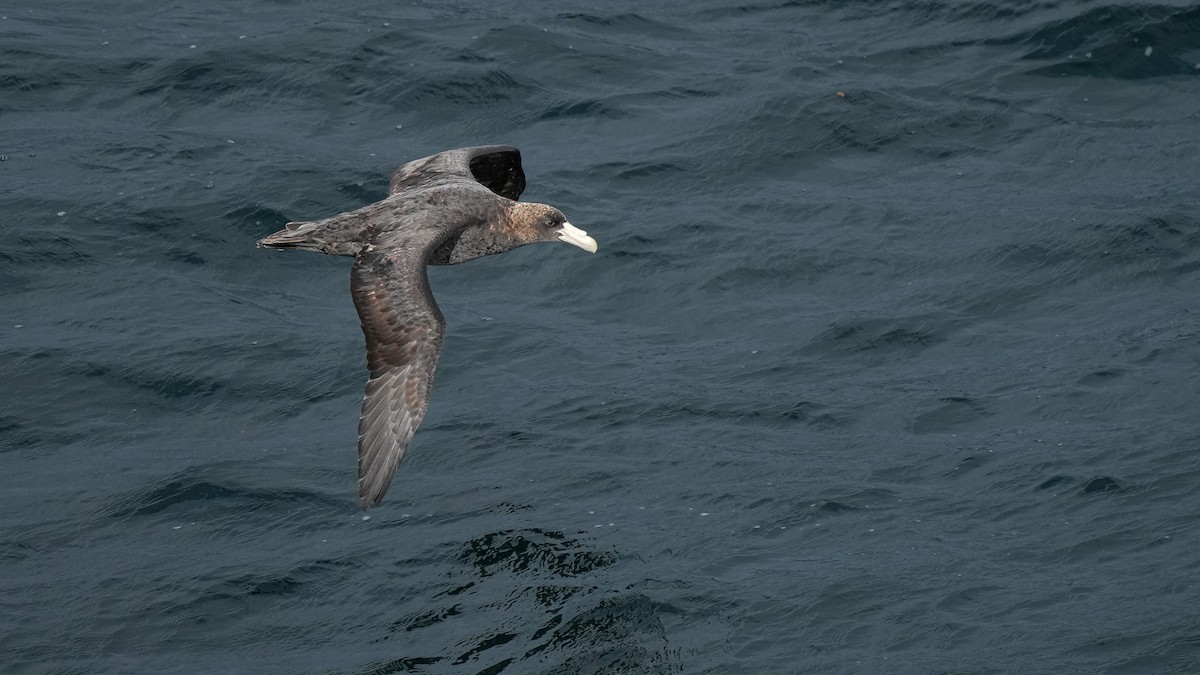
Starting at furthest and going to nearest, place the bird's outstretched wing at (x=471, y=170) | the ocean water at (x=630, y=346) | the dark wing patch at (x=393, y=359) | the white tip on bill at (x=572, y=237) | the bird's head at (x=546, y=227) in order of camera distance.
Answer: the bird's outstretched wing at (x=471, y=170) < the white tip on bill at (x=572, y=237) < the bird's head at (x=546, y=227) < the ocean water at (x=630, y=346) < the dark wing patch at (x=393, y=359)

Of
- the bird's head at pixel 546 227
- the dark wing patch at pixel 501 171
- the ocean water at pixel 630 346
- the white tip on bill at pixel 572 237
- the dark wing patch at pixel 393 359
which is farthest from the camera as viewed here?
the dark wing patch at pixel 501 171

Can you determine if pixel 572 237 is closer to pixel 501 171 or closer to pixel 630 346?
pixel 501 171

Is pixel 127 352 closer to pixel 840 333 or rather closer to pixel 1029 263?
pixel 840 333

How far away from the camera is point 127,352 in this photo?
2055 cm

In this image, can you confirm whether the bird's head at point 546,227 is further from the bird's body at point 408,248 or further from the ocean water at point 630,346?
the ocean water at point 630,346

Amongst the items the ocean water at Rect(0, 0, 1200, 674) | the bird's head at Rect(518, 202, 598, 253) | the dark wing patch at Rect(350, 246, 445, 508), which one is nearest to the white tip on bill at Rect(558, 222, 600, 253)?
the bird's head at Rect(518, 202, 598, 253)

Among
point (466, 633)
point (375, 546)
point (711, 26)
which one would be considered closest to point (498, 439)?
point (375, 546)

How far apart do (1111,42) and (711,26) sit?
569cm

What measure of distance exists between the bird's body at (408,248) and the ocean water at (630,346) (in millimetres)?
2145

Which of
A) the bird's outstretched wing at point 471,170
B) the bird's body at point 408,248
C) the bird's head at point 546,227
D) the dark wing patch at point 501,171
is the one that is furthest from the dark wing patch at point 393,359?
the dark wing patch at point 501,171

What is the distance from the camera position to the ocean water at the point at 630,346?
54.1 feet

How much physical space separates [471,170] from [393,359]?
401 cm

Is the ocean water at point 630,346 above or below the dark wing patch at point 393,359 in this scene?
below

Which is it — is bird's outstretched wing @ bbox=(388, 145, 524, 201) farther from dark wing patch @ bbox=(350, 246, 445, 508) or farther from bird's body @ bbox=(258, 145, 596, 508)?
dark wing patch @ bbox=(350, 246, 445, 508)
